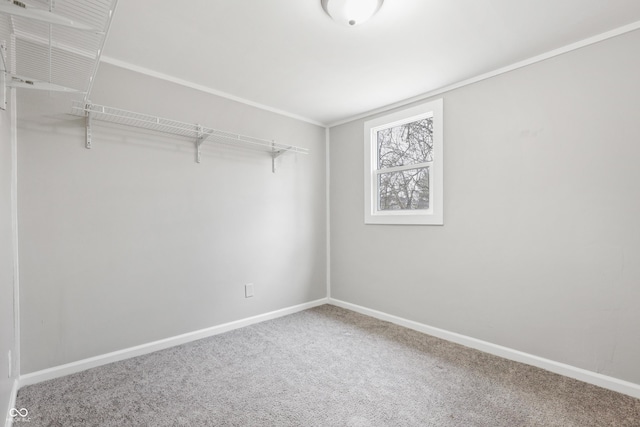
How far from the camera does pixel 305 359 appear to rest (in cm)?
234

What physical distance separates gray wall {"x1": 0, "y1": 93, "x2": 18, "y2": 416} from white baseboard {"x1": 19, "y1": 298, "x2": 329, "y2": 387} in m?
0.19

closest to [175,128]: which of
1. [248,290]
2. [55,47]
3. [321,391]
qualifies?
[55,47]

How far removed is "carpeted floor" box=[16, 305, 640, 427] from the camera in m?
1.66

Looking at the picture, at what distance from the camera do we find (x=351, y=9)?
168cm

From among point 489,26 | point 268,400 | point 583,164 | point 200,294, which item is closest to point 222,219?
point 200,294

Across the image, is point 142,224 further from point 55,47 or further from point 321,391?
point 321,391

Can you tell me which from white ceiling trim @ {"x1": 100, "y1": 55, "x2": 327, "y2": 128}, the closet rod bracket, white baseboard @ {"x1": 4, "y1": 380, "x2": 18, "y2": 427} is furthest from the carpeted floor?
white ceiling trim @ {"x1": 100, "y1": 55, "x2": 327, "y2": 128}

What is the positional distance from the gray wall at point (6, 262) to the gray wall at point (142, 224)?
0.60 feet

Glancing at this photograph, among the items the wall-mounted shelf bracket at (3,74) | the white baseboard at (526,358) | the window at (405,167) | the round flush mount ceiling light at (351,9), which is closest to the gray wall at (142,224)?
the wall-mounted shelf bracket at (3,74)

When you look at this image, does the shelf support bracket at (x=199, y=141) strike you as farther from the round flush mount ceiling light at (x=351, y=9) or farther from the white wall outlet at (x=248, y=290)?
the round flush mount ceiling light at (x=351, y=9)

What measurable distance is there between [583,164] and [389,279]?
5.97 ft

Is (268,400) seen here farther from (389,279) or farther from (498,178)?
(498,178)

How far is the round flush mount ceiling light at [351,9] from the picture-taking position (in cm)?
164

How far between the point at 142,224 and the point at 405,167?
7.81 ft
